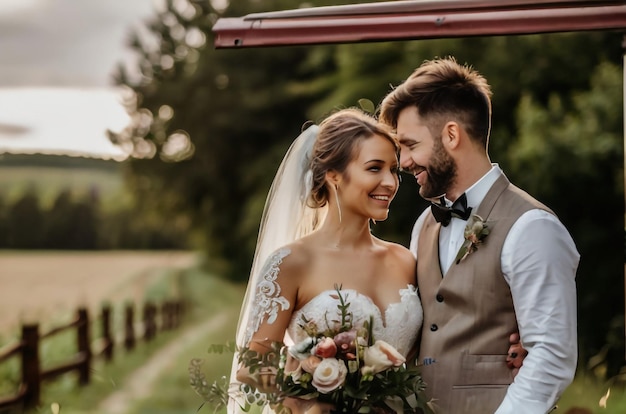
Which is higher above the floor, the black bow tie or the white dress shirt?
the black bow tie

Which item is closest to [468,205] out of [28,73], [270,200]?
[270,200]

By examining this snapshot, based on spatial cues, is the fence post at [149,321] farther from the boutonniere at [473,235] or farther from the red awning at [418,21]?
the boutonniere at [473,235]

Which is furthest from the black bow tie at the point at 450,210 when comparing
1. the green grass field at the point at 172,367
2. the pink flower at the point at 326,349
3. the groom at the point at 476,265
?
the green grass field at the point at 172,367

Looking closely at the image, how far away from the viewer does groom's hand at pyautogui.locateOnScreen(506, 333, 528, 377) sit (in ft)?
9.17

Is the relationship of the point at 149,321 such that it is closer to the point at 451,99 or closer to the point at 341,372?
the point at 451,99

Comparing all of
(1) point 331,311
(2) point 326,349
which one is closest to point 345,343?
(2) point 326,349

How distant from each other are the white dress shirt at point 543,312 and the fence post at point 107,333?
9.68 m

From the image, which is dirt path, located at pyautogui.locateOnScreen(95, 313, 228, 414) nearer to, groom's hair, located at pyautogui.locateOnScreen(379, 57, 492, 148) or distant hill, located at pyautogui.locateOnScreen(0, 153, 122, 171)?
distant hill, located at pyautogui.locateOnScreen(0, 153, 122, 171)

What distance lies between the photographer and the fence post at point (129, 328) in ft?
43.4

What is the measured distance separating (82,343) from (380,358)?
27.9ft

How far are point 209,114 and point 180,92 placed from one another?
612mm

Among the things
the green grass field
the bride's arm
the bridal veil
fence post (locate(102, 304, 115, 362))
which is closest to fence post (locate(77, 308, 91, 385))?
the green grass field

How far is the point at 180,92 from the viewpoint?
13.3 m

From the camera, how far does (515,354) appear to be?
9.20 feet
